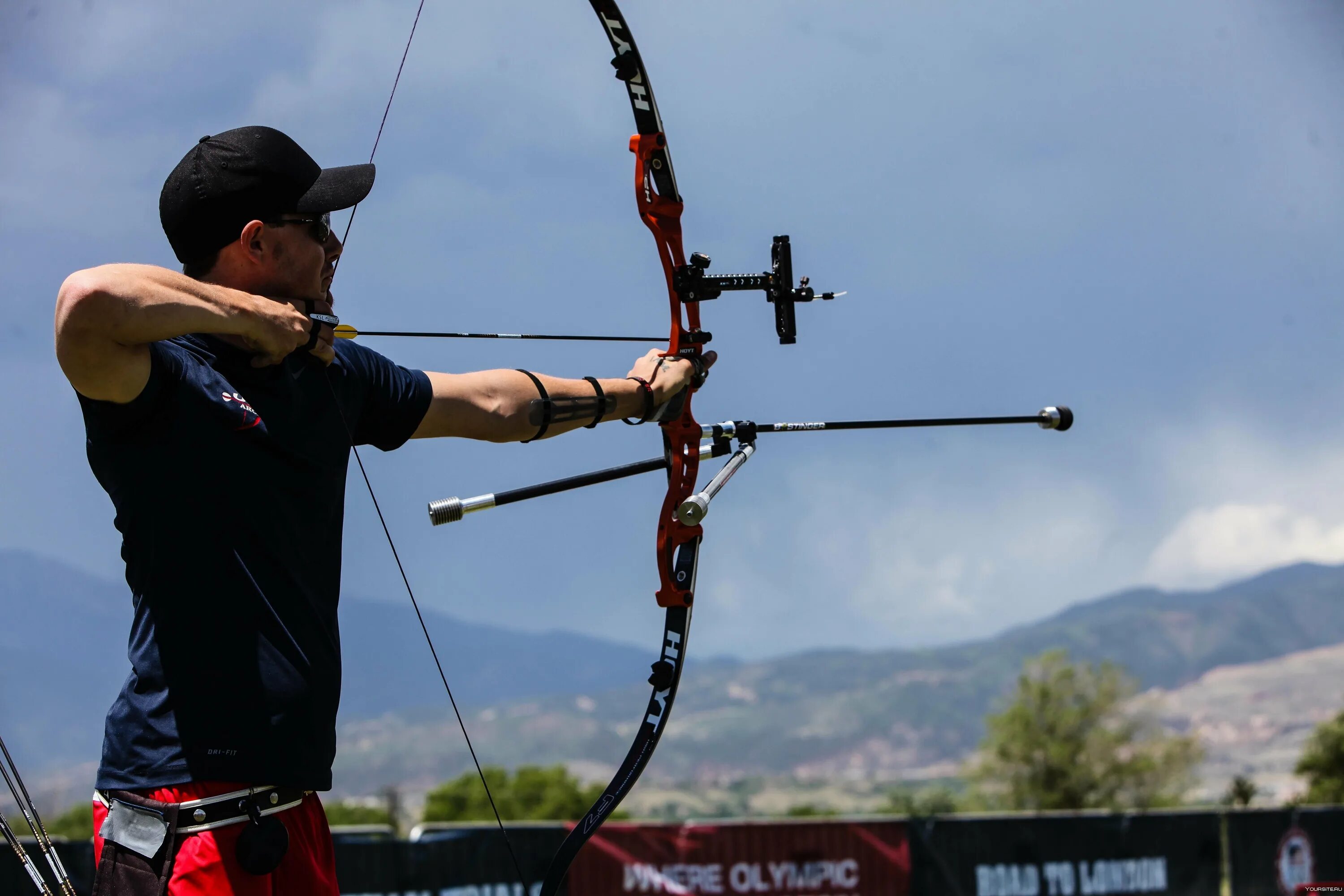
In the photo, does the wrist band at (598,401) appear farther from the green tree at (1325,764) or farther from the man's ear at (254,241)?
the green tree at (1325,764)

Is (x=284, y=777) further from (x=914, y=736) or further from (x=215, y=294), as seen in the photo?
(x=914, y=736)

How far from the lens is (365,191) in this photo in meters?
2.24

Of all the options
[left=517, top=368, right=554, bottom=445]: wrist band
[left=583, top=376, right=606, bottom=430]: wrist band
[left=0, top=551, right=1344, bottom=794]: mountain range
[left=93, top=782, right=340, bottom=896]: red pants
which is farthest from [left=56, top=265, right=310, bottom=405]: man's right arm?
[left=0, top=551, right=1344, bottom=794]: mountain range

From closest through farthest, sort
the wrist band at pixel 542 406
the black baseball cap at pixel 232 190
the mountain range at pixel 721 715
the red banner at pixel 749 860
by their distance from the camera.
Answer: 1. the black baseball cap at pixel 232 190
2. the wrist band at pixel 542 406
3. the red banner at pixel 749 860
4. the mountain range at pixel 721 715

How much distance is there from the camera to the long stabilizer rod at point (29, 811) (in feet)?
7.01

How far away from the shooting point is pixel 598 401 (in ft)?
9.07

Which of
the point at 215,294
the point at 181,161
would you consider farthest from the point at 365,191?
the point at 215,294

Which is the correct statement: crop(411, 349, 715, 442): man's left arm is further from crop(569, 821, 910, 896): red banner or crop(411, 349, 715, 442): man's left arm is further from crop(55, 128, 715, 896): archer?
crop(569, 821, 910, 896): red banner

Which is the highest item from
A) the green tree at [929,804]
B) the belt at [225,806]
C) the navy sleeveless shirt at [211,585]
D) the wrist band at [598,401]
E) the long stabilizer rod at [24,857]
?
the wrist band at [598,401]

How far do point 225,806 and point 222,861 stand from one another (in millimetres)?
72

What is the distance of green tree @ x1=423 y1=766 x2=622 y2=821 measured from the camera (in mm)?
46000

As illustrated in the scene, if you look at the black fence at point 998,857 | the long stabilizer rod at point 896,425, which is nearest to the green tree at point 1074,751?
the black fence at point 998,857

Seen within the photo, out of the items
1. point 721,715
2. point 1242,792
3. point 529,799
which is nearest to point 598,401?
point 1242,792

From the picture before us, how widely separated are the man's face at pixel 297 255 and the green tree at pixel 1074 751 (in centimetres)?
4362
